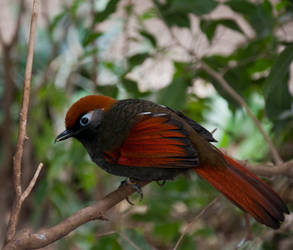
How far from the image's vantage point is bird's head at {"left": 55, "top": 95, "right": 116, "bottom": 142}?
1814 mm

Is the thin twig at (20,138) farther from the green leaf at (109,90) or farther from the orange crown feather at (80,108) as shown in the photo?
the green leaf at (109,90)

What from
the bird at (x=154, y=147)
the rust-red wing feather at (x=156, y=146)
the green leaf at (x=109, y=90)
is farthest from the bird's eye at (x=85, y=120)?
the green leaf at (x=109, y=90)

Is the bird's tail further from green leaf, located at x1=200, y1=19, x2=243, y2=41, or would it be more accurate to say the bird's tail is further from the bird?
green leaf, located at x1=200, y1=19, x2=243, y2=41

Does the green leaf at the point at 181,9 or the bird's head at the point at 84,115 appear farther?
the green leaf at the point at 181,9

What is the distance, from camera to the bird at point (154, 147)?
5.47 ft

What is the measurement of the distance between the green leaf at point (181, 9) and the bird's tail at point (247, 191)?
2.30 ft

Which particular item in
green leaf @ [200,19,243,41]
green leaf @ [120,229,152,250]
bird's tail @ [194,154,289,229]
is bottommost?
green leaf @ [120,229,152,250]

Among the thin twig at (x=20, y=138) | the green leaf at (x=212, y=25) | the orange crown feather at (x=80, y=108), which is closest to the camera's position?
the thin twig at (x=20, y=138)

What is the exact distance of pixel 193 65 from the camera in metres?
2.23

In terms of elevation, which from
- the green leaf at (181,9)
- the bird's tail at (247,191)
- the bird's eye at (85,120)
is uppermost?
the green leaf at (181,9)

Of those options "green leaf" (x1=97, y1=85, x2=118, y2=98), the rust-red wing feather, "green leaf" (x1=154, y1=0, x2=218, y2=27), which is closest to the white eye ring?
the rust-red wing feather

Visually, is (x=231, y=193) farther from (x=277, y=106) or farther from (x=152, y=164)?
(x=277, y=106)

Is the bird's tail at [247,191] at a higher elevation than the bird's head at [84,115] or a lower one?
lower

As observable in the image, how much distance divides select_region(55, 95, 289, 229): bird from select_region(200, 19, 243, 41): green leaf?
521mm
